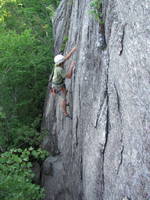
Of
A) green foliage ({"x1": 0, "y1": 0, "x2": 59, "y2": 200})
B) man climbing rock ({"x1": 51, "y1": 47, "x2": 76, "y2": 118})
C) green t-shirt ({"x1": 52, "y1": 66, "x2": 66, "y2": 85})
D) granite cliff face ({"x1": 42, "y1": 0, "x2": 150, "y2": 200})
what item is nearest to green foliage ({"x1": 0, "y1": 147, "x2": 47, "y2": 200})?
granite cliff face ({"x1": 42, "y1": 0, "x2": 150, "y2": 200})

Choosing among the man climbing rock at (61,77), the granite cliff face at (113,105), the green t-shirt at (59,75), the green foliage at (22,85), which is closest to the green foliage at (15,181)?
the granite cliff face at (113,105)

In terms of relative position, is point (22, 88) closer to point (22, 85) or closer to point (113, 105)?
point (22, 85)

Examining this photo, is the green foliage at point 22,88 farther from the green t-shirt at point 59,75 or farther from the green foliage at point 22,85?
the green t-shirt at point 59,75

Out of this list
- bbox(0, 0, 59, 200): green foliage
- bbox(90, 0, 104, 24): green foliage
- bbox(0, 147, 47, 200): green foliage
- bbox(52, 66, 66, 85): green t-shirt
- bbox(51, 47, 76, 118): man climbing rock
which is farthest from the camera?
bbox(0, 0, 59, 200): green foliage

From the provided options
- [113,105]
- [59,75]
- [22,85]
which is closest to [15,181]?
[113,105]

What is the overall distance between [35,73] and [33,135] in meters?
3.14

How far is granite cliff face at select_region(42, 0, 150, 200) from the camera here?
4.85 metres

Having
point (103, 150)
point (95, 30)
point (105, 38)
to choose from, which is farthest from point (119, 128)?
point (95, 30)

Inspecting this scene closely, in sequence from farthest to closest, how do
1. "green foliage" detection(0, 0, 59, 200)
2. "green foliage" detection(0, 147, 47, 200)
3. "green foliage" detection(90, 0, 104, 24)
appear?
"green foliage" detection(0, 0, 59, 200) < "green foliage" detection(90, 0, 104, 24) < "green foliage" detection(0, 147, 47, 200)

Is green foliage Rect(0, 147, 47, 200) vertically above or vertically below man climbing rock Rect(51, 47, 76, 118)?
below

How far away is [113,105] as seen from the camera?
19.6 ft

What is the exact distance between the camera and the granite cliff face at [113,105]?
15.9ft

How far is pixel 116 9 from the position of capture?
19.1 feet

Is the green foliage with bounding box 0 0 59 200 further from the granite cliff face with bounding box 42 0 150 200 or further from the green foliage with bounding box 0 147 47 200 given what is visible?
the green foliage with bounding box 0 147 47 200
